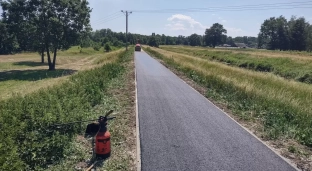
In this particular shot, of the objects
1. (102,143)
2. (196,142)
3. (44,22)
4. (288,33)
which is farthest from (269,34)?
(102,143)

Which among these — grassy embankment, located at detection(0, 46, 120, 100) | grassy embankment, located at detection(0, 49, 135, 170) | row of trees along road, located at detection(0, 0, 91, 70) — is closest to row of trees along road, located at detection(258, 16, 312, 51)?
grassy embankment, located at detection(0, 46, 120, 100)

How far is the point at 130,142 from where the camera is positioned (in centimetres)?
764

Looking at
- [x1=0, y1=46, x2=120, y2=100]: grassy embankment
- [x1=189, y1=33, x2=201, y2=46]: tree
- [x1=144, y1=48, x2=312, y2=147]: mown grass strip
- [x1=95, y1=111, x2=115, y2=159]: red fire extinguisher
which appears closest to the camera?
[x1=95, y1=111, x2=115, y2=159]: red fire extinguisher

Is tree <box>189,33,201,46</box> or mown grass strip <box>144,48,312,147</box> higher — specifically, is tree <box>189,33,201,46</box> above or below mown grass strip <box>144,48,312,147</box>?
above

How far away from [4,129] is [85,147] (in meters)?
2.00

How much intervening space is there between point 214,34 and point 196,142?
140719 millimetres

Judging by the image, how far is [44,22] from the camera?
3941cm

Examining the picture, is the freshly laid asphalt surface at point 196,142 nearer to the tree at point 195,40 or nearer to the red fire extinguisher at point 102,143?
the red fire extinguisher at point 102,143

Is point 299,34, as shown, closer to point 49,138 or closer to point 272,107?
point 272,107

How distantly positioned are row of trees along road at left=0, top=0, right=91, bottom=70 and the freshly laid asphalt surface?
31.9 meters

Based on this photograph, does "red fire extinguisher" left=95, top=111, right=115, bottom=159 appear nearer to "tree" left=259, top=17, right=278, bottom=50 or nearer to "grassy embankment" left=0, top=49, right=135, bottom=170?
"grassy embankment" left=0, top=49, right=135, bottom=170

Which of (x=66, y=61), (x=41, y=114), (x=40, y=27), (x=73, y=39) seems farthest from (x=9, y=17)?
(x=41, y=114)

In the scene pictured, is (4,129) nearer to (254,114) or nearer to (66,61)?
(254,114)

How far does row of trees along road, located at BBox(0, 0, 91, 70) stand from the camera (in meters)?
37.8
